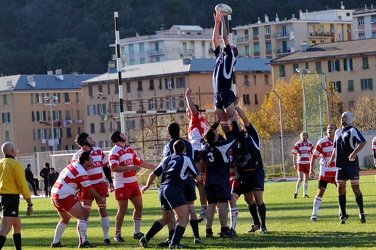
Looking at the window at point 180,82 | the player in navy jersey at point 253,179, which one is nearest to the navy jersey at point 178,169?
the player in navy jersey at point 253,179

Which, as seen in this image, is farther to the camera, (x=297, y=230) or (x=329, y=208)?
Answer: (x=329, y=208)

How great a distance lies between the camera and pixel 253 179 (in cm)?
2075

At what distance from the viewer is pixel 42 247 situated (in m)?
20.7

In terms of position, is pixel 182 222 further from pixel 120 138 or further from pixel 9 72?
pixel 9 72

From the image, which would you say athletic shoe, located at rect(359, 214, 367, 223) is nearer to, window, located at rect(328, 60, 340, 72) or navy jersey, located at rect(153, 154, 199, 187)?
navy jersey, located at rect(153, 154, 199, 187)

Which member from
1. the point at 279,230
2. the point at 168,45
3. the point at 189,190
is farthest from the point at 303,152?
the point at 168,45

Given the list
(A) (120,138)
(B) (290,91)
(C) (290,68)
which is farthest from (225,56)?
(C) (290,68)

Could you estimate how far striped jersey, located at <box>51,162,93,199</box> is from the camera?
19.5 meters

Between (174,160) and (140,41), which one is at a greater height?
(140,41)


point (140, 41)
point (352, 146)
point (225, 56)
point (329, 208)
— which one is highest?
point (140, 41)

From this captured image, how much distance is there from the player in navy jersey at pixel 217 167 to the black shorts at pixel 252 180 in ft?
3.58

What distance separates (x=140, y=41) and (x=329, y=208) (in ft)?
521

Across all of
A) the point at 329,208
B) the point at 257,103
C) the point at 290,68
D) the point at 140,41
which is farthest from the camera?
the point at 140,41

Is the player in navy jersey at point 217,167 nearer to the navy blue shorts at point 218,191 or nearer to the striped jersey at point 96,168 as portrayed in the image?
the navy blue shorts at point 218,191
